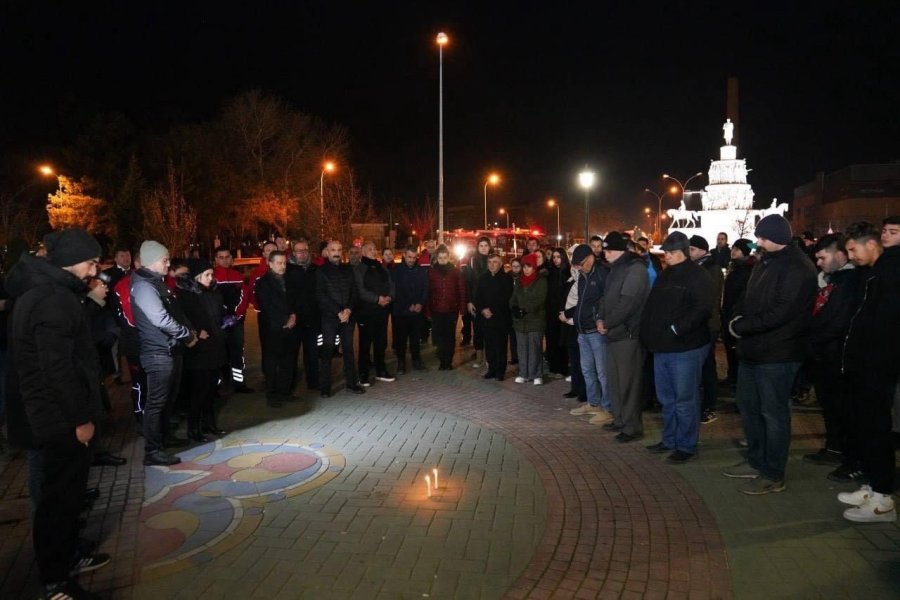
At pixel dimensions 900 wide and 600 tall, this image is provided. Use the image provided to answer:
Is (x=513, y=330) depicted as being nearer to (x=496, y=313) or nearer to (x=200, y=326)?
(x=496, y=313)

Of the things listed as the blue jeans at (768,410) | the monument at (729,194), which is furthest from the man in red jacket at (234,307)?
the monument at (729,194)

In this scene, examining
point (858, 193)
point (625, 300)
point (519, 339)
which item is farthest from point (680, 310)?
point (858, 193)

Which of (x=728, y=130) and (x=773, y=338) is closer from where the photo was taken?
(x=773, y=338)

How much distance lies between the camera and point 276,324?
8.52 metres

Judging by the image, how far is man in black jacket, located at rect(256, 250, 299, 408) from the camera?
848 cm

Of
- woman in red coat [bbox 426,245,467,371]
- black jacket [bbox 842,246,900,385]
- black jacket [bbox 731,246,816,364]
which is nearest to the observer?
black jacket [bbox 842,246,900,385]

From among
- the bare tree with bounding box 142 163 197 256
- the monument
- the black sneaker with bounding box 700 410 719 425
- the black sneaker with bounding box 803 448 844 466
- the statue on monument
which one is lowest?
the black sneaker with bounding box 803 448 844 466

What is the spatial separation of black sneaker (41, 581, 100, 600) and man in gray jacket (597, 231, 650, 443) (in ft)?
16.9

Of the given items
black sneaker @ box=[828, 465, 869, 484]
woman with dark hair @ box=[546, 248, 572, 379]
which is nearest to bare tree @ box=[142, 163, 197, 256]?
woman with dark hair @ box=[546, 248, 572, 379]

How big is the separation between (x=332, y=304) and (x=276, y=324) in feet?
2.91

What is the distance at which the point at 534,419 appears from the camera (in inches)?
309

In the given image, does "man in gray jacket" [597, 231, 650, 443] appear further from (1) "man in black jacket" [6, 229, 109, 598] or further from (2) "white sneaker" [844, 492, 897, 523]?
(1) "man in black jacket" [6, 229, 109, 598]

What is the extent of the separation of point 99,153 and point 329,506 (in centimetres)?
4414

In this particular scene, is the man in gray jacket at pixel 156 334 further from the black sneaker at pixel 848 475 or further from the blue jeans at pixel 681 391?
the black sneaker at pixel 848 475
